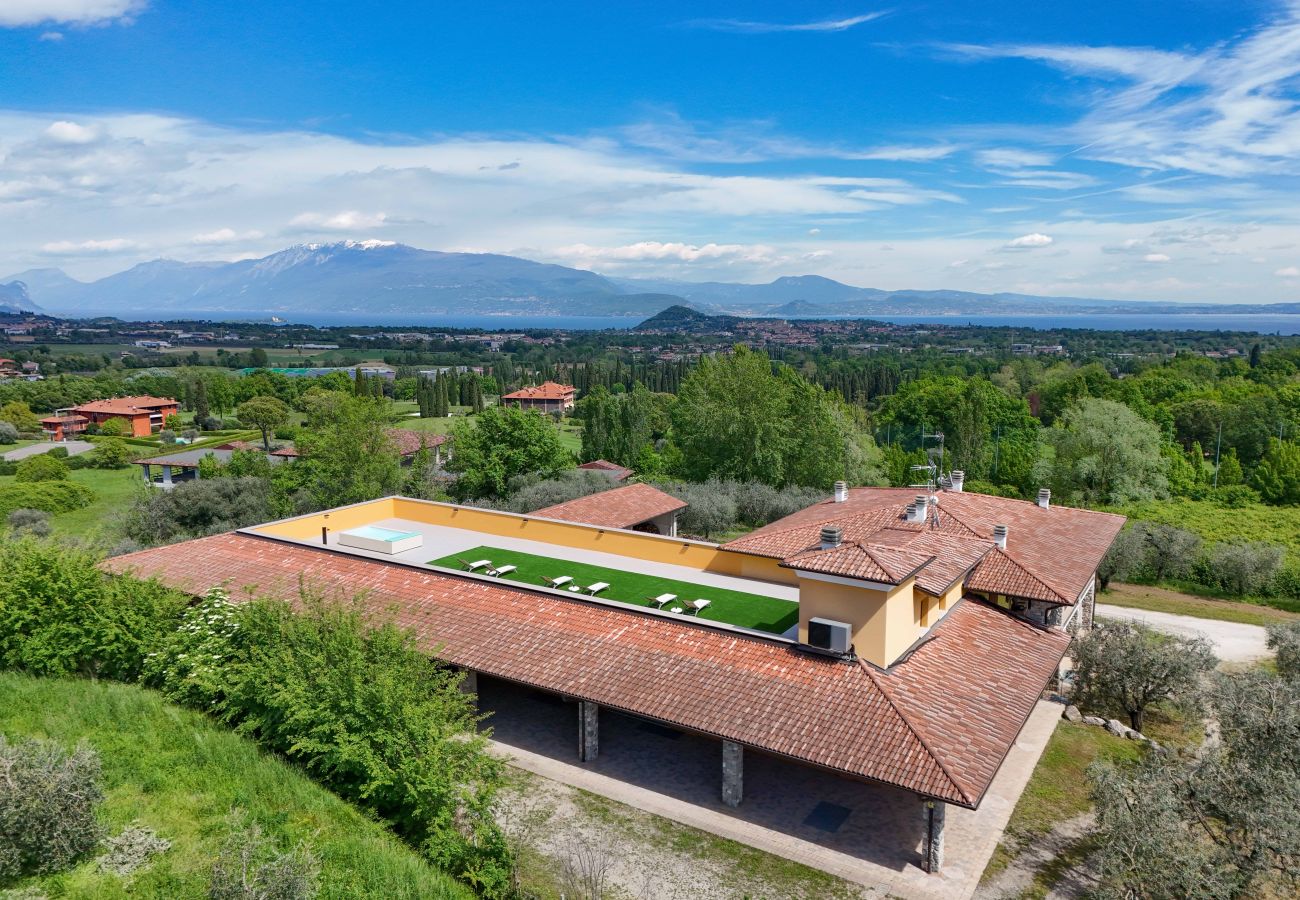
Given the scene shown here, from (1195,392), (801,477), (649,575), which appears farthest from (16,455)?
(1195,392)

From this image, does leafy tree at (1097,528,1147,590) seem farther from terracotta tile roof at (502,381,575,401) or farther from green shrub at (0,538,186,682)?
terracotta tile roof at (502,381,575,401)

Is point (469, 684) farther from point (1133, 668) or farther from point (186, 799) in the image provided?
point (1133, 668)

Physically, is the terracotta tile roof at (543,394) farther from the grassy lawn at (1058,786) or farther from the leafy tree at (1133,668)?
the grassy lawn at (1058,786)

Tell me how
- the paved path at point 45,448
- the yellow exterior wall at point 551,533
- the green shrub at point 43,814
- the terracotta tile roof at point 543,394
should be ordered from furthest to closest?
the terracotta tile roof at point 543,394 → the paved path at point 45,448 → the yellow exterior wall at point 551,533 → the green shrub at point 43,814

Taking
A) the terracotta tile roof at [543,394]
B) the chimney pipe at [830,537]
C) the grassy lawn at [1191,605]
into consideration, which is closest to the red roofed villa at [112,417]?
the terracotta tile roof at [543,394]

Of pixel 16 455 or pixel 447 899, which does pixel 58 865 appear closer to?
pixel 447 899

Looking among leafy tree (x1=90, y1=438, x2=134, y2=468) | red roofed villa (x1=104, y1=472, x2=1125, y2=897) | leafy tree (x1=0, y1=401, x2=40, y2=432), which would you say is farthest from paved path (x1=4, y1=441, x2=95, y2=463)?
red roofed villa (x1=104, y1=472, x2=1125, y2=897)
